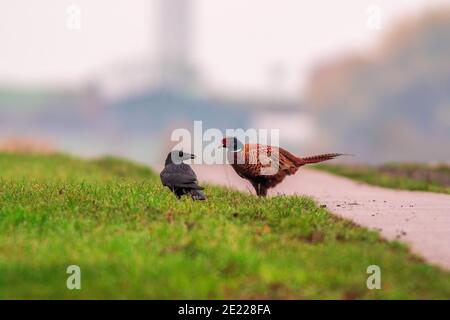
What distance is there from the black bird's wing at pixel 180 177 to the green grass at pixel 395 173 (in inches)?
417

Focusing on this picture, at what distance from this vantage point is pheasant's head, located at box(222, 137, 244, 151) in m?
13.4

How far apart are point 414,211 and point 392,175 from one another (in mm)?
14443

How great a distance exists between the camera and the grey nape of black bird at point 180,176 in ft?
42.8

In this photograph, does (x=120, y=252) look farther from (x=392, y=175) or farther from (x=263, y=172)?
(x=392, y=175)

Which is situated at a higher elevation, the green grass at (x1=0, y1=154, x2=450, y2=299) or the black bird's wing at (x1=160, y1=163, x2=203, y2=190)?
the black bird's wing at (x1=160, y1=163, x2=203, y2=190)

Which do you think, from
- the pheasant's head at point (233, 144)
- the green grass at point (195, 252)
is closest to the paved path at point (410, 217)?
the green grass at point (195, 252)

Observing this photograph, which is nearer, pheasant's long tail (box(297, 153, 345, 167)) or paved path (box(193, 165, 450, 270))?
paved path (box(193, 165, 450, 270))

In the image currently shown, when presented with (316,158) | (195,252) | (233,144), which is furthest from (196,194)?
(195,252)

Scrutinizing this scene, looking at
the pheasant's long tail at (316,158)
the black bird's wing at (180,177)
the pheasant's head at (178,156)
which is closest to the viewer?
the black bird's wing at (180,177)

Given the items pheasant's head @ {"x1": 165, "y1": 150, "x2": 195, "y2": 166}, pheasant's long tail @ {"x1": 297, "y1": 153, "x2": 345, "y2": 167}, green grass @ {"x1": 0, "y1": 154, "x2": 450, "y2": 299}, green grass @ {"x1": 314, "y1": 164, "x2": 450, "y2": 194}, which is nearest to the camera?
green grass @ {"x1": 0, "y1": 154, "x2": 450, "y2": 299}

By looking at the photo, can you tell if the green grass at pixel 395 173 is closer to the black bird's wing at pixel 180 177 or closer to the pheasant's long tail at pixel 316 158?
the pheasant's long tail at pixel 316 158

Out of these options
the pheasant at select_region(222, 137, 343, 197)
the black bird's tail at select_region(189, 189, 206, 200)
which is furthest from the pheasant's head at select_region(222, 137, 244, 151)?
the black bird's tail at select_region(189, 189, 206, 200)

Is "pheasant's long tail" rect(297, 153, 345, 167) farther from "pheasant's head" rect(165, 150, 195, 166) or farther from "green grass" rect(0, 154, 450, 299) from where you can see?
"pheasant's head" rect(165, 150, 195, 166)
